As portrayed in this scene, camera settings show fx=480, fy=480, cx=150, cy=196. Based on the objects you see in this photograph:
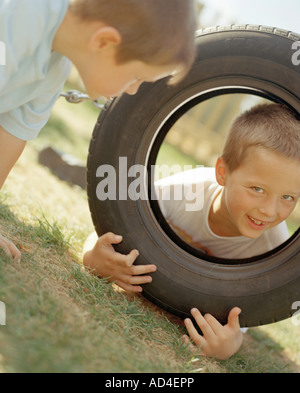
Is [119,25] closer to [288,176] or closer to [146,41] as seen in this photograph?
[146,41]

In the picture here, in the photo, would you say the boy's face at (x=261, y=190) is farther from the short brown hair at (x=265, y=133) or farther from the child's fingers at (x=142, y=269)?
the child's fingers at (x=142, y=269)

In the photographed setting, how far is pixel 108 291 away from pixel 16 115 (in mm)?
692

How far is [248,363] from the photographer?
1776 mm

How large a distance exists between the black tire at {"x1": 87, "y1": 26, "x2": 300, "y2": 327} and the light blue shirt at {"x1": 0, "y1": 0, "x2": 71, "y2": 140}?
0.25 m

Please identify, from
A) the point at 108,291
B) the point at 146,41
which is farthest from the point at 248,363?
the point at 146,41

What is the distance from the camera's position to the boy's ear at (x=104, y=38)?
4.39ft

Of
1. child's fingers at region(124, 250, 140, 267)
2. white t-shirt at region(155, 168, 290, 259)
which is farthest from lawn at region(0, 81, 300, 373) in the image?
white t-shirt at region(155, 168, 290, 259)

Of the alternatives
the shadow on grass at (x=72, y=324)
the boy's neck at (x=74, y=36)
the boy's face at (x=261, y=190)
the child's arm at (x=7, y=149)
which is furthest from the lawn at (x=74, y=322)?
the boy's neck at (x=74, y=36)

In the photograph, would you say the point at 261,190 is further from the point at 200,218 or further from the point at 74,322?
the point at 74,322
